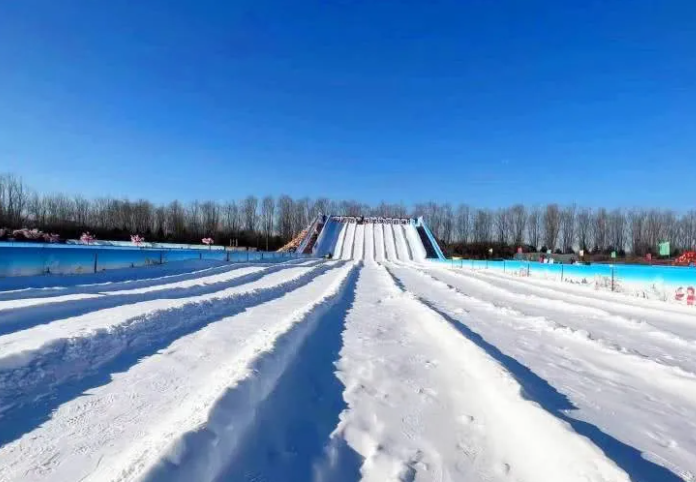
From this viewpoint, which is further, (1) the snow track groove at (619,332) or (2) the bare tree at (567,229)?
(2) the bare tree at (567,229)

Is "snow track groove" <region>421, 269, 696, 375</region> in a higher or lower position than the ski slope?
lower

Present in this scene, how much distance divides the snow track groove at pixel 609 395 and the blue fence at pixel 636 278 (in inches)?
292

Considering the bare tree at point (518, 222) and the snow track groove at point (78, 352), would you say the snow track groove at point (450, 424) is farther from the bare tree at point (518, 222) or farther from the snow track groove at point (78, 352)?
the bare tree at point (518, 222)

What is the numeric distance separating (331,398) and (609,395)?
2.39m

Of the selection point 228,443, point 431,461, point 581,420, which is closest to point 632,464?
point 581,420

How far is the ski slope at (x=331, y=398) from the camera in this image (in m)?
2.42

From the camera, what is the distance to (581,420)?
10.6ft

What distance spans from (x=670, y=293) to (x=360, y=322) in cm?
974

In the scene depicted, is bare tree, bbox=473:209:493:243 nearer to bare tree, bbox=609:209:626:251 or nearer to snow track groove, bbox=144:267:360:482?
bare tree, bbox=609:209:626:251

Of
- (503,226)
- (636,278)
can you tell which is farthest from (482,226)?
(636,278)

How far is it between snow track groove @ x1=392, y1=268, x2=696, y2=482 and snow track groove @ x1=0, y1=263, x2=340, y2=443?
367 centimetres

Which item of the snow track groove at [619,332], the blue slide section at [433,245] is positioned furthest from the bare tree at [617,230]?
the snow track groove at [619,332]

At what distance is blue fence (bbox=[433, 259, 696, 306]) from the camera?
457 inches

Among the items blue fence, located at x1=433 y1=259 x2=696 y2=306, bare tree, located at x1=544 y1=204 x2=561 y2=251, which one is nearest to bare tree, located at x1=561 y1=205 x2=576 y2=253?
Result: bare tree, located at x1=544 y1=204 x2=561 y2=251
